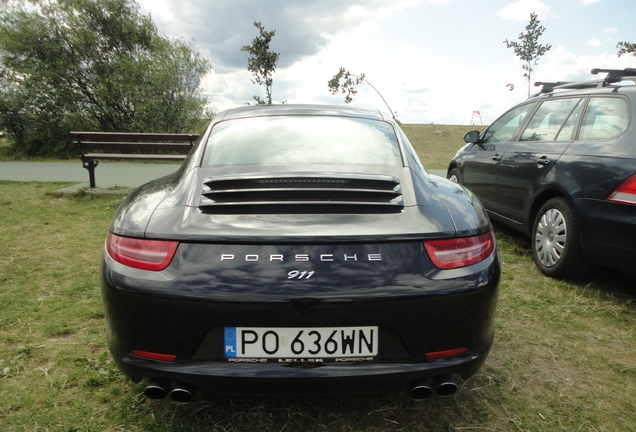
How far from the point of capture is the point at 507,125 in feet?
17.5

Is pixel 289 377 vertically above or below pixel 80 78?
below

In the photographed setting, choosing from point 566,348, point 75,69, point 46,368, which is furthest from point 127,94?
point 566,348

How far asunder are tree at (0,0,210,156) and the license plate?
594 inches

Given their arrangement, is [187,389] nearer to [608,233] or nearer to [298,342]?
[298,342]

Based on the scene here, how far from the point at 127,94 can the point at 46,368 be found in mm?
14679

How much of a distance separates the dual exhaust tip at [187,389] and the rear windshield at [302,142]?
102 cm

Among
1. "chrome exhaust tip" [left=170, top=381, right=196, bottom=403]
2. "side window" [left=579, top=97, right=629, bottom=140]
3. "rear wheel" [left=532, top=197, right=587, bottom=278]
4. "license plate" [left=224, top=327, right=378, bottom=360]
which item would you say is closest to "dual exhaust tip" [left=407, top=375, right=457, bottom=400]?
"license plate" [left=224, top=327, right=378, bottom=360]

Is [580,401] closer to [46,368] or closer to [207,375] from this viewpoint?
[207,375]

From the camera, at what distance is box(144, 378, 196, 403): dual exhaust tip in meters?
1.76

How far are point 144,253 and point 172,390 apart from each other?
533mm

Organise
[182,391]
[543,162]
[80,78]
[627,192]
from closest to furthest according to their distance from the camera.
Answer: [182,391] < [627,192] < [543,162] < [80,78]

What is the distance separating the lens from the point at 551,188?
13.2 feet

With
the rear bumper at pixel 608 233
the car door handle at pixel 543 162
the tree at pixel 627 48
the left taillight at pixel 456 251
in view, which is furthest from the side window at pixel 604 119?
the tree at pixel 627 48

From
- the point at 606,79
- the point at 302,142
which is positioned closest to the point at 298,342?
the point at 302,142
